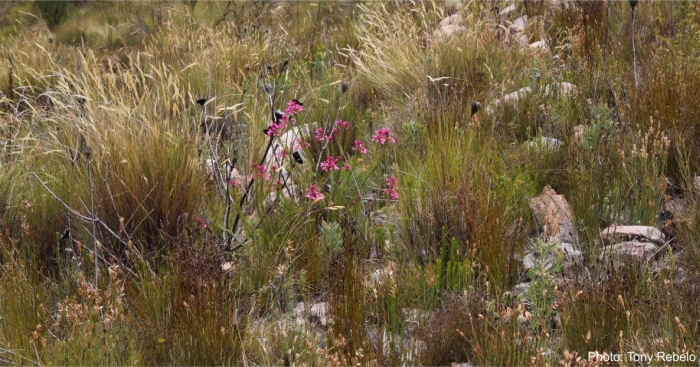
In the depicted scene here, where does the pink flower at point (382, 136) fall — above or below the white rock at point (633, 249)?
above

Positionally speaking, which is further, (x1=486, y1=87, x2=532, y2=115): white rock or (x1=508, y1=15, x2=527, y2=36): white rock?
(x1=508, y1=15, x2=527, y2=36): white rock

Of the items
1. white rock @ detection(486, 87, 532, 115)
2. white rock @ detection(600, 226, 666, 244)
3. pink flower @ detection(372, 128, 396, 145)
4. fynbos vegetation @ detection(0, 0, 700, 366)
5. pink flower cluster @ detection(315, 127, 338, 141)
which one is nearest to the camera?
fynbos vegetation @ detection(0, 0, 700, 366)

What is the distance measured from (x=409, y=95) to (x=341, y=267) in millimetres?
2793

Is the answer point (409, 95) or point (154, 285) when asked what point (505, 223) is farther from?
point (409, 95)

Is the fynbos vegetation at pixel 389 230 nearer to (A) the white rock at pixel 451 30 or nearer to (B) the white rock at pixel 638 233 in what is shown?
(B) the white rock at pixel 638 233

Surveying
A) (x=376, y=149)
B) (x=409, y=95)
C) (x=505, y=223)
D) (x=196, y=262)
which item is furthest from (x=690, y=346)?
(x=409, y=95)

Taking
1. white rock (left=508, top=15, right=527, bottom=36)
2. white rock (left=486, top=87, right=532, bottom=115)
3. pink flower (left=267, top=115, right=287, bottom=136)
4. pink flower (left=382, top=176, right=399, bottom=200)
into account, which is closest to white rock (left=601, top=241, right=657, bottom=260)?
pink flower (left=382, top=176, right=399, bottom=200)

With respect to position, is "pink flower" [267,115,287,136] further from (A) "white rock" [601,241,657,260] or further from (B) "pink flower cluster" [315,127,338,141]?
(A) "white rock" [601,241,657,260]

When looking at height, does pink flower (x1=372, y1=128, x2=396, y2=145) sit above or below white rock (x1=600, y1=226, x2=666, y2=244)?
above

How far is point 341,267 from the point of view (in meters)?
3.00

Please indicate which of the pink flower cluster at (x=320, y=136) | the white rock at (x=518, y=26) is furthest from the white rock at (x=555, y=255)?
the white rock at (x=518, y=26)

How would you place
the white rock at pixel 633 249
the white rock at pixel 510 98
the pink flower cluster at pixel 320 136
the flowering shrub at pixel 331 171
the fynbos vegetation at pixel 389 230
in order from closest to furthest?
the fynbos vegetation at pixel 389 230
the white rock at pixel 633 249
the flowering shrub at pixel 331 171
the pink flower cluster at pixel 320 136
the white rock at pixel 510 98

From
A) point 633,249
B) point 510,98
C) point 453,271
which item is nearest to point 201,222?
point 453,271

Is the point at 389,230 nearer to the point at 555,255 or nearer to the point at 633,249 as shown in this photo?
the point at 555,255
